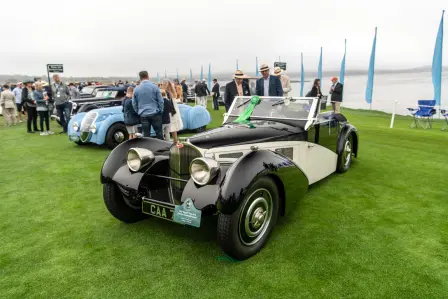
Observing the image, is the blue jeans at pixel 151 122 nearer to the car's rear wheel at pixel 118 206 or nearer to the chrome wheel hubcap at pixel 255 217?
the car's rear wheel at pixel 118 206

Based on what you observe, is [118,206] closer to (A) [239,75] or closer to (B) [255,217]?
(B) [255,217]

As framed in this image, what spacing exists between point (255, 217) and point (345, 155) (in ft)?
10.6

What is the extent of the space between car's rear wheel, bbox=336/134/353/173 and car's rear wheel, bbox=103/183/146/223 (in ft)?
11.3

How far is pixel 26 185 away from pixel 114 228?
2.51 meters

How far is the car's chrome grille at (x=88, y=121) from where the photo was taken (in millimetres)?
7824

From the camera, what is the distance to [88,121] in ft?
25.9

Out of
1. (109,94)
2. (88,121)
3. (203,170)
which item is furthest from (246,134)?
(109,94)

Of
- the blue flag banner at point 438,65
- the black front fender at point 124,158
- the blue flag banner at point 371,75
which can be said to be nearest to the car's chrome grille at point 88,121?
the black front fender at point 124,158

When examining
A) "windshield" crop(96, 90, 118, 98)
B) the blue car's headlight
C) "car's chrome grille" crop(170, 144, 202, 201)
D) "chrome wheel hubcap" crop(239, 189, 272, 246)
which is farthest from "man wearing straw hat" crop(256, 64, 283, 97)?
"windshield" crop(96, 90, 118, 98)

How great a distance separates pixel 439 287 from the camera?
238 cm

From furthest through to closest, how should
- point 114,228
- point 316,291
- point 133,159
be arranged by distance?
1. point 114,228
2. point 133,159
3. point 316,291

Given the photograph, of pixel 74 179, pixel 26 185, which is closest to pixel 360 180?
pixel 74 179

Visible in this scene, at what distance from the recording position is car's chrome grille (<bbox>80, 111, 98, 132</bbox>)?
7.82 metres

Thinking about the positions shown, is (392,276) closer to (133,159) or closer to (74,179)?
(133,159)
